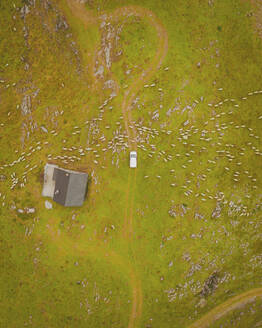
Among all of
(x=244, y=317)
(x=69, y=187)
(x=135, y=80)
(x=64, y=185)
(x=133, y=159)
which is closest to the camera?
(x=69, y=187)

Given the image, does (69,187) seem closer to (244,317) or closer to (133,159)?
(133,159)

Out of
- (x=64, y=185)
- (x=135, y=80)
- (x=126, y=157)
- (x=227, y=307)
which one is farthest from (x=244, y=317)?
(x=135, y=80)

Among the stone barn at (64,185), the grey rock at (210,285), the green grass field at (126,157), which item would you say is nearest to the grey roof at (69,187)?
the stone barn at (64,185)

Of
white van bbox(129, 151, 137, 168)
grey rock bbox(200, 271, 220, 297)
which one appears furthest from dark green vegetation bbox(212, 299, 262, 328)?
white van bbox(129, 151, 137, 168)

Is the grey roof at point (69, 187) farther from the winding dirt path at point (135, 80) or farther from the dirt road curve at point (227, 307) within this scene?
the dirt road curve at point (227, 307)

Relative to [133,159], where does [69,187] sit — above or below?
below

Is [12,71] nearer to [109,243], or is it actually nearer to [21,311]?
[109,243]
